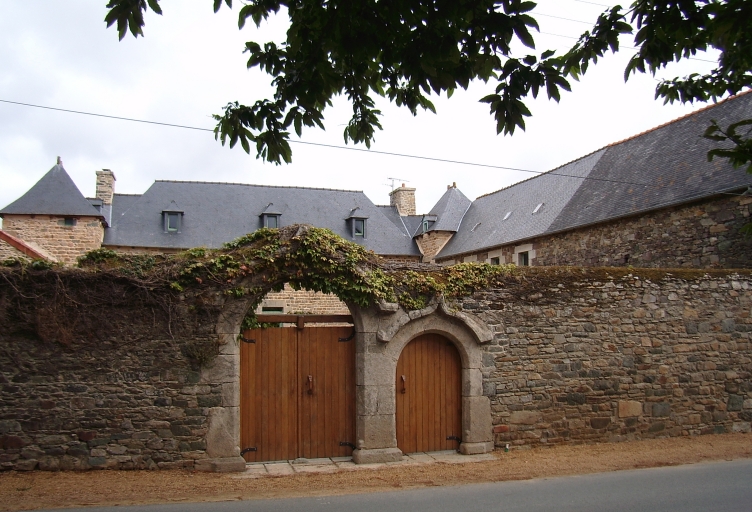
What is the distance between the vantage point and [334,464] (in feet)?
23.5

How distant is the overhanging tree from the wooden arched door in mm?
4512

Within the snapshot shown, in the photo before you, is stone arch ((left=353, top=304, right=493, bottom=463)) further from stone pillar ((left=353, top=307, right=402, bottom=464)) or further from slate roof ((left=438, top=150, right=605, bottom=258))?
slate roof ((left=438, top=150, right=605, bottom=258))

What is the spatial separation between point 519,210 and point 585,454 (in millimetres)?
13007

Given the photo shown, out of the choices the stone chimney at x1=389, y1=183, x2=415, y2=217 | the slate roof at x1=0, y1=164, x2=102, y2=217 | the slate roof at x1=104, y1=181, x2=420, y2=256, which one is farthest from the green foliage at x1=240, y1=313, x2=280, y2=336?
the stone chimney at x1=389, y1=183, x2=415, y2=217

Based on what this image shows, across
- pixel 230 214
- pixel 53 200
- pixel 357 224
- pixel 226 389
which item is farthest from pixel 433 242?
pixel 226 389

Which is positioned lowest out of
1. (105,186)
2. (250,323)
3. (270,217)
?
(250,323)

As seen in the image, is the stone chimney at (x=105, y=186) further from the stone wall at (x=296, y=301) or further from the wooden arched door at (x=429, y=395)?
the wooden arched door at (x=429, y=395)

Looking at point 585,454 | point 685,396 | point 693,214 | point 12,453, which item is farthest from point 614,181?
point 12,453

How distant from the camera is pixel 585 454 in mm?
7625

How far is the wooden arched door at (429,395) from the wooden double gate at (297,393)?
68cm

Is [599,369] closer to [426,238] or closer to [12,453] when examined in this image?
[12,453]

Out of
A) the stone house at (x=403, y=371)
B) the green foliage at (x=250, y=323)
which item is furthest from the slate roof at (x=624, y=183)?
the green foliage at (x=250, y=323)

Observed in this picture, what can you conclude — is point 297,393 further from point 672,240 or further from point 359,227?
point 359,227

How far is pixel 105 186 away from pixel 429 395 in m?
18.3
